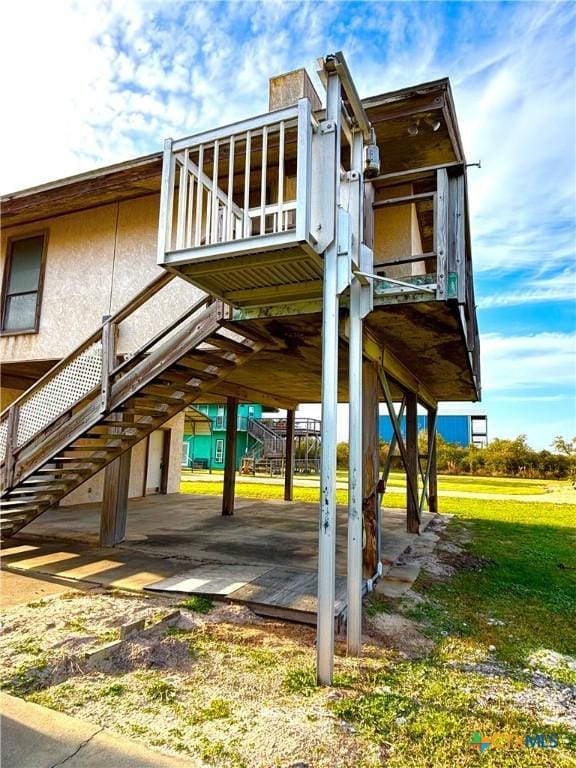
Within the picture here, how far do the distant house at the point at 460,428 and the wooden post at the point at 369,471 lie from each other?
26.0m

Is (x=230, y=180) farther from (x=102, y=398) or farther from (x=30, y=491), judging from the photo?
(x=30, y=491)

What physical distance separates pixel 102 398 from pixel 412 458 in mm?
5011

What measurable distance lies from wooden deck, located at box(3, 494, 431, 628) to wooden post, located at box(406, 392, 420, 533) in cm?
33

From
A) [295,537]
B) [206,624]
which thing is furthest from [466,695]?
[295,537]

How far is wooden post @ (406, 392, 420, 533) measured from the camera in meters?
7.88

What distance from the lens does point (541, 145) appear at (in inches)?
298

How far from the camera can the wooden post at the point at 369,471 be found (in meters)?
4.99

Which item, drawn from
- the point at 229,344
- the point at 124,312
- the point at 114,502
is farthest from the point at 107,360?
the point at 114,502

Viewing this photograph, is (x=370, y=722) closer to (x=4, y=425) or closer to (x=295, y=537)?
(x=295, y=537)

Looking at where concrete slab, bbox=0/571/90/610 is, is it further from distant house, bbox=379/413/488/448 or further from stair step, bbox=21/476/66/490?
distant house, bbox=379/413/488/448

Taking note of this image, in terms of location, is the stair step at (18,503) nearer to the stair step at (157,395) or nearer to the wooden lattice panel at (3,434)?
the wooden lattice panel at (3,434)

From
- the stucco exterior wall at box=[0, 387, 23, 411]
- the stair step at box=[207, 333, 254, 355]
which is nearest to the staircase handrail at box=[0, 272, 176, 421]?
the stair step at box=[207, 333, 254, 355]

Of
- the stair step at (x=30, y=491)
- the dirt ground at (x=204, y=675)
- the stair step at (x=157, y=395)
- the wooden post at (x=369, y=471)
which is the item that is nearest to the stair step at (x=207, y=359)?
the stair step at (x=157, y=395)

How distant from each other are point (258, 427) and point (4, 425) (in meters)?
21.6
